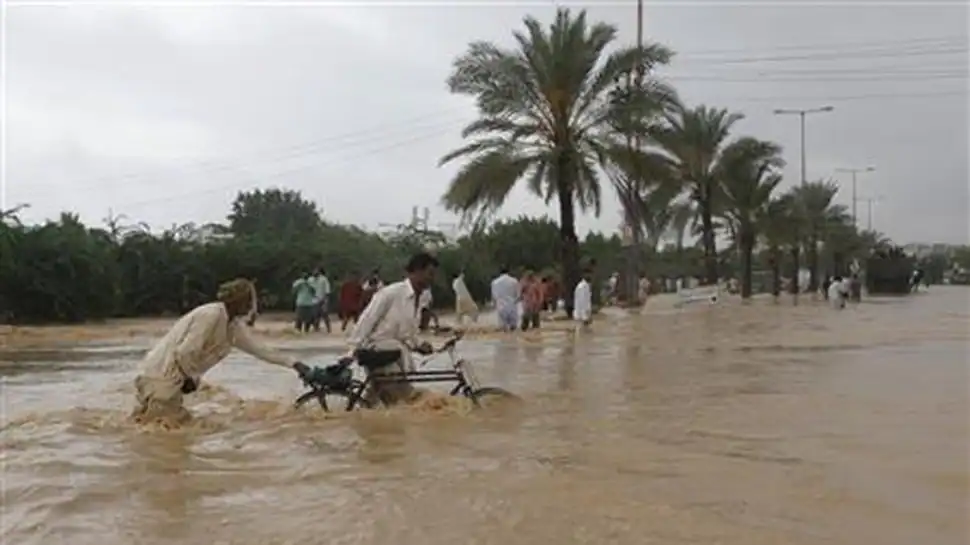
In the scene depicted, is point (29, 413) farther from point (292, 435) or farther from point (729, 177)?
point (729, 177)

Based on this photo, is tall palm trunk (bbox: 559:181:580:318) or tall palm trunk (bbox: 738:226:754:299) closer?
tall palm trunk (bbox: 559:181:580:318)

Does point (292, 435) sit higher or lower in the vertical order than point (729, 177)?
lower

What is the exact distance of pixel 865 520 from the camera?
21.7 ft

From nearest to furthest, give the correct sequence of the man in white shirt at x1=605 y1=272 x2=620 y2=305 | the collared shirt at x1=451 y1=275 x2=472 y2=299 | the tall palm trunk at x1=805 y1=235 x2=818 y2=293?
the collared shirt at x1=451 y1=275 x2=472 y2=299, the man in white shirt at x1=605 y1=272 x2=620 y2=305, the tall palm trunk at x1=805 y1=235 x2=818 y2=293

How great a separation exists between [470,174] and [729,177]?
2048 centimetres

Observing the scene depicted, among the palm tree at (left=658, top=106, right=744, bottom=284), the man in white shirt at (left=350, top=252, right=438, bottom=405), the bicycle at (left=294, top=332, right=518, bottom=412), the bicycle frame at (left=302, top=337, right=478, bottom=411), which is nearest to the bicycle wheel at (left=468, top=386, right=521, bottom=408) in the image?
the bicycle frame at (left=302, top=337, right=478, bottom=411)

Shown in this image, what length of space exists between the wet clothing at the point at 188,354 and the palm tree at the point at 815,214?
5497 centimetres

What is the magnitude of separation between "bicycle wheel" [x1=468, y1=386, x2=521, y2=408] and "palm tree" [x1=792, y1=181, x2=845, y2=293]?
171 feet

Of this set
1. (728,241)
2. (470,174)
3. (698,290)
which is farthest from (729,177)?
(470,174)

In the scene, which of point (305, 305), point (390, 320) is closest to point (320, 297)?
point (305, 305)

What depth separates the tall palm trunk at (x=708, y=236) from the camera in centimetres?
4706

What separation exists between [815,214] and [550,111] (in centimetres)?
3872

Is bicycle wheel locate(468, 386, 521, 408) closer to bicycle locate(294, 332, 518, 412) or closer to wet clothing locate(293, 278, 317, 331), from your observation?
bicycle locate(294, 332, 518, 412)

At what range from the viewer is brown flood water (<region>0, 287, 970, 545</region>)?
653 centimetres
